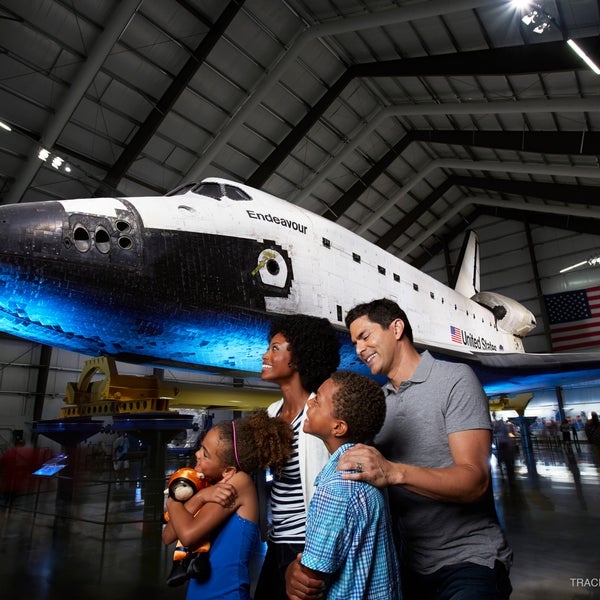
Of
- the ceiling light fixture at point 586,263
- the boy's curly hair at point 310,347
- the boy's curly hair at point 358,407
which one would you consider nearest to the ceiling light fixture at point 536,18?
the boy's curly hair at point 310,347

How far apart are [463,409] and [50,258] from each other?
7.58 ft

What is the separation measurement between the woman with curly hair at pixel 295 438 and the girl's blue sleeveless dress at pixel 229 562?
130mm

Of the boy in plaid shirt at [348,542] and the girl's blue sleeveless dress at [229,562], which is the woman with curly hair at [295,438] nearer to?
the girl's blue sleeveless dress at [229,562]

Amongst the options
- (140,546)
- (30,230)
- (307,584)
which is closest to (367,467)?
(307,584)

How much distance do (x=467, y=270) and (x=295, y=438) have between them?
41.1 ft

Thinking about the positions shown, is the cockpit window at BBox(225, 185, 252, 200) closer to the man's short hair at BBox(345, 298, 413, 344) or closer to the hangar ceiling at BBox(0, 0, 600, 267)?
the man's short hair at BBox(345, 298, 413, 344)

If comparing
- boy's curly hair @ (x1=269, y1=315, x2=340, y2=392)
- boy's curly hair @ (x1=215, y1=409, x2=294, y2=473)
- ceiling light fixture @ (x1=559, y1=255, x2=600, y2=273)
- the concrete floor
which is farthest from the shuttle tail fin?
boy's curly hair @ (x1=215, y1=409, x2=294, y2=473)

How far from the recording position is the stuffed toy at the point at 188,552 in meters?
1.45

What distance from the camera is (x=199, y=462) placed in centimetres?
159

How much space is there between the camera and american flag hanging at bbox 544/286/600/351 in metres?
20.0

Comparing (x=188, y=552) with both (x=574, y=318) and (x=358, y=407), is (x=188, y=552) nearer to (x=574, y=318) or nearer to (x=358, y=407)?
(x=358, y=407)

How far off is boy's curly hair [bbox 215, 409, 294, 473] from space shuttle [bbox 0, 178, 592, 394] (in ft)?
4.94

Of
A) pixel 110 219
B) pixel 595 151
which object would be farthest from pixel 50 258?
pixel 595 151

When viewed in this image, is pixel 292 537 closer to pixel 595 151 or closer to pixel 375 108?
pixel 595 151
